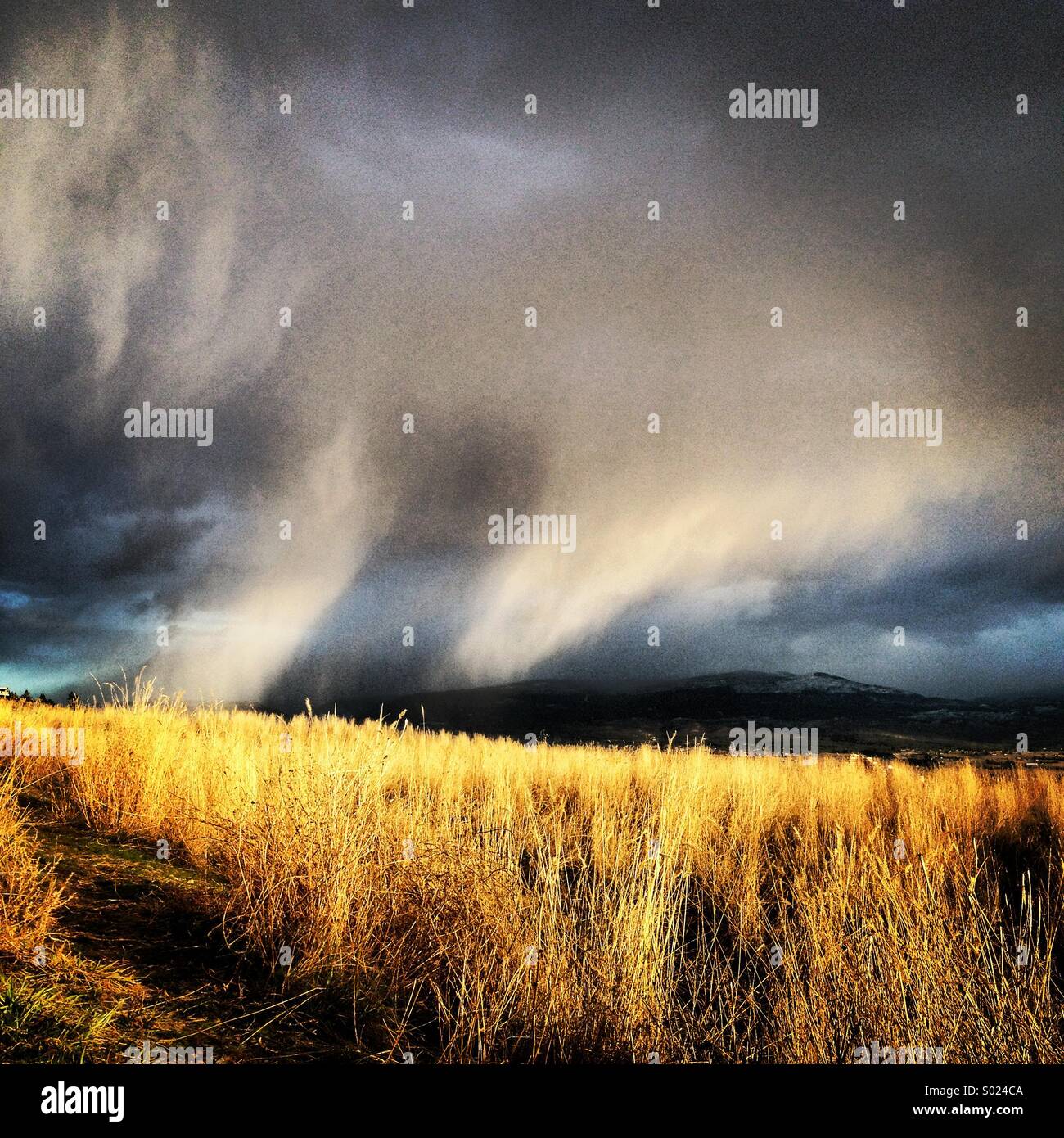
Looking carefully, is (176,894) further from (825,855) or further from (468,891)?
(825,855)

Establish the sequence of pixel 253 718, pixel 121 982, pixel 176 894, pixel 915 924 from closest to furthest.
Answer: pixel 121 982
pixel 915 924
pixel 176 894
pixel 253 718

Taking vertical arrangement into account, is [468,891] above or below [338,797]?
below

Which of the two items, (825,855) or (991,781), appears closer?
(825,855)

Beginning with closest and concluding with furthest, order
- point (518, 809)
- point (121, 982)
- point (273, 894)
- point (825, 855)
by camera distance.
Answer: point (121, 982)
point (273, 894)
point (825, 855)
point (518, 809)

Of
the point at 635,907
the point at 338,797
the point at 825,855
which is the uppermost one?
the point at 338,797

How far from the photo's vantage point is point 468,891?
3.84 metres

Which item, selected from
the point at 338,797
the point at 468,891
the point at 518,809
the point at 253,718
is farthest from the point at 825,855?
the point at 253,718
